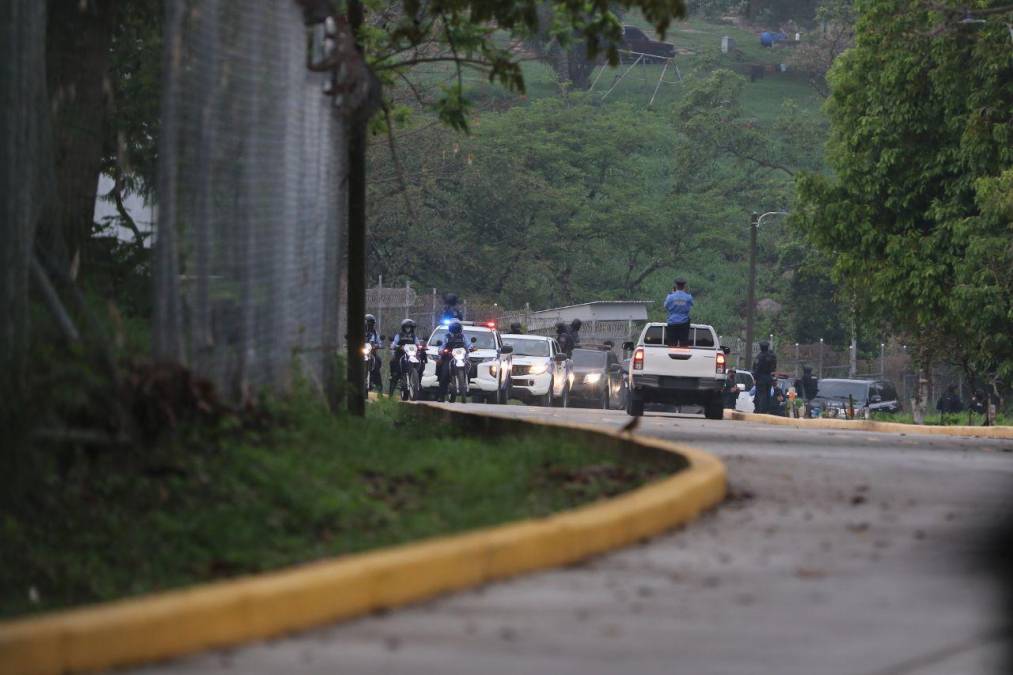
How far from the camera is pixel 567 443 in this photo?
12.4 metres

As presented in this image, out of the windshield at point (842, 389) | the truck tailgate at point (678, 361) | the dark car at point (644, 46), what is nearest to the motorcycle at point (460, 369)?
the truck tailgate at point (678, 361)

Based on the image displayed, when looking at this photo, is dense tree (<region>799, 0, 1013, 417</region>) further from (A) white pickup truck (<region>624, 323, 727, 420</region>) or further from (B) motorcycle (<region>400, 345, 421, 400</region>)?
(B) motorcycle (<region>400, 345, 421, 400</region>)

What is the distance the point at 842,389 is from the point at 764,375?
41.6ft

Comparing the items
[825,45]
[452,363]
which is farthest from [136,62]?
[825,45]

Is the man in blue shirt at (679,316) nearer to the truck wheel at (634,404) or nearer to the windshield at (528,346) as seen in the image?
the truck wheel at (634,404)

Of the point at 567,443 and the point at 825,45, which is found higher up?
the point at 825,45

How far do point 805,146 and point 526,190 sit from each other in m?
22.9

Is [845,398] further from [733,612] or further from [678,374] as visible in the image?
[733,612]

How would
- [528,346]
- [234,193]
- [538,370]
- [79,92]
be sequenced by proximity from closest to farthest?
[234,193], [79,92], [538,370], [528,346]

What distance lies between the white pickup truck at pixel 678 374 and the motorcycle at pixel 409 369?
485 cm

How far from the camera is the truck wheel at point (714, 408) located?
1193 inches

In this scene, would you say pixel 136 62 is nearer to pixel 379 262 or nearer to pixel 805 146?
pixel 379 262

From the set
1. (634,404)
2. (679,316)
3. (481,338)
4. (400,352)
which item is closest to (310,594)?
(679,316)

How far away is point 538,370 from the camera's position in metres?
38.9
